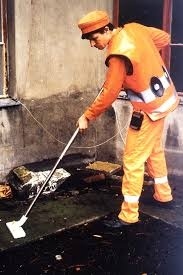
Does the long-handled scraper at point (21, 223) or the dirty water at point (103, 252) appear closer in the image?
the dirty water at point (103, 252)

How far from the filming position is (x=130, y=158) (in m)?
4.77

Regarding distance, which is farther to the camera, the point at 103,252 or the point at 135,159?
the point at 135,159

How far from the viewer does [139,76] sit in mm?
4484

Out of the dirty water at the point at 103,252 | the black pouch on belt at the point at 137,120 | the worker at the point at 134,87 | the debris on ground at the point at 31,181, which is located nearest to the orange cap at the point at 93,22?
the worker at the point at 134,87

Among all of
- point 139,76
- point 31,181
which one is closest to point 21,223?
point 31,181

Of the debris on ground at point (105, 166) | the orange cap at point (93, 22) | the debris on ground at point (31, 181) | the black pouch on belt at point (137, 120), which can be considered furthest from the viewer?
the debris on ground at point (105, 166)

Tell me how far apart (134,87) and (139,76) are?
6.1 inches

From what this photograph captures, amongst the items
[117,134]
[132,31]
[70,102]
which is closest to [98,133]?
[117,134]

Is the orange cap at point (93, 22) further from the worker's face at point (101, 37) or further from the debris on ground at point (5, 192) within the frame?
the debris on ground at point (5, 192)

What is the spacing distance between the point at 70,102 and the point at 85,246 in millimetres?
2718

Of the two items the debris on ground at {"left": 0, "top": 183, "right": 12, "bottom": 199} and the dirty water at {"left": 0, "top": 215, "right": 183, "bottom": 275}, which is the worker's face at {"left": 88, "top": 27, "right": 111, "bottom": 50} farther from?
the debris on ground at {"left": 0, "top": 183, "right": 12, "bottom": 199}

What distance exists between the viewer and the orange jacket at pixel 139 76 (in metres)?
4.36

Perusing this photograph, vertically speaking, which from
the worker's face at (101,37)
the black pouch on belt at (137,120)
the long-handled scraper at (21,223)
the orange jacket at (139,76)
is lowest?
the long-handled scraper at (21,223)

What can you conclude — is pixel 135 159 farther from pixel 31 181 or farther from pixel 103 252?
pixel 31 181
